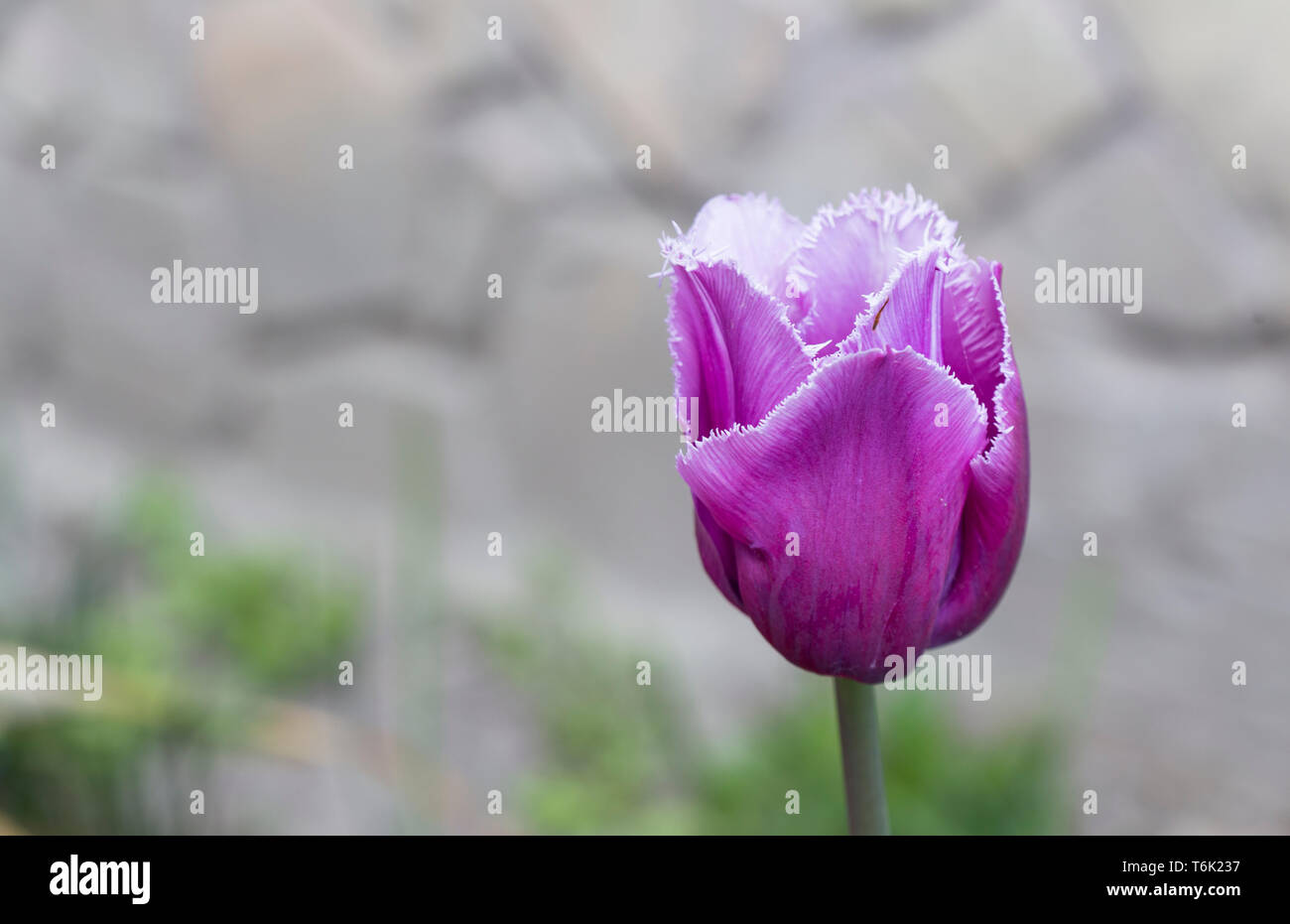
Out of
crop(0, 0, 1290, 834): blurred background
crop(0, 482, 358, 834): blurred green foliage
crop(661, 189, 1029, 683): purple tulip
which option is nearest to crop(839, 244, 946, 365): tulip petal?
crop(661, 189, 1029, 683): purple tulip

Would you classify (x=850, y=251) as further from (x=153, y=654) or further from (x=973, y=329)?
(x=153, y=654)

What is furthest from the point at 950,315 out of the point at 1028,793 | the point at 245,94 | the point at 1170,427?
the point at 245,94

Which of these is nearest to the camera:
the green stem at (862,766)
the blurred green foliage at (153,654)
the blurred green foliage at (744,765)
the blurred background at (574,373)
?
the green stem at (862,766)

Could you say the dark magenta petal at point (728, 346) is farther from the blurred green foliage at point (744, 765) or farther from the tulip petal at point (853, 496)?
the blurred green foliage at point (744, 765)

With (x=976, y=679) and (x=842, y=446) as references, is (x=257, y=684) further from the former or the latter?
(x=842, y=446)

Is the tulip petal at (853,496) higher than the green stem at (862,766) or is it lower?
higher

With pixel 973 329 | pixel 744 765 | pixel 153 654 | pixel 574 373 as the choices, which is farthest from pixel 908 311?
pixel 574 373

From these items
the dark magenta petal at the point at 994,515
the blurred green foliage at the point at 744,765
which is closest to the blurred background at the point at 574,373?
the blurred green foliage at the point at 744,765

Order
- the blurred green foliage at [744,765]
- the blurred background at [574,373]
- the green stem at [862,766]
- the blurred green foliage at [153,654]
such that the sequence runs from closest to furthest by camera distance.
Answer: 1. the green stem at [862,766]
2. the blurred green foliage at [153,654]
3. the blurred green foliage at [744,765]
4. the blurred background at [574,373]

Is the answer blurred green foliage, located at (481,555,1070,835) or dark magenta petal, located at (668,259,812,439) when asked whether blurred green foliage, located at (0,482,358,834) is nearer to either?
blurred green foliage, located at (481,555,1070,835)
